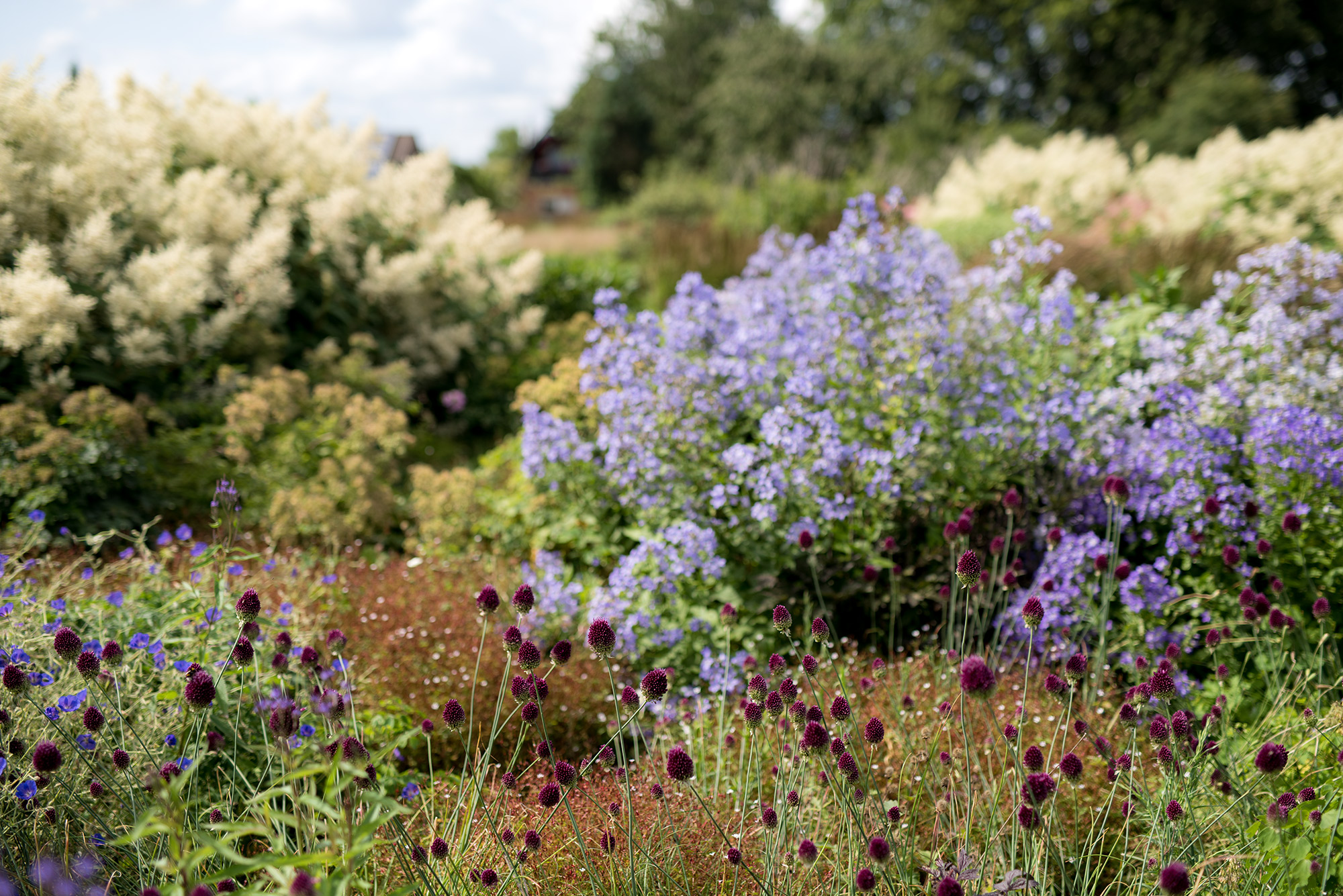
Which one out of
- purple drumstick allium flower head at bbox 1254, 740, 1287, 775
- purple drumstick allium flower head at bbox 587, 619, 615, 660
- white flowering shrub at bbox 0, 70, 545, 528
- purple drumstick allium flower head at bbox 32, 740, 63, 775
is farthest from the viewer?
white flowering shrub at bbox 0, 70, 545, 528

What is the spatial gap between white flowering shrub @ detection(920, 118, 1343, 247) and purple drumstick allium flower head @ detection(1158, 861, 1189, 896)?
762 centimetres

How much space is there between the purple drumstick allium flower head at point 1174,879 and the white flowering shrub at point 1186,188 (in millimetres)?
7625

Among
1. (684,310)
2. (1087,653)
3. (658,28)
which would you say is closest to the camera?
(1087,653)

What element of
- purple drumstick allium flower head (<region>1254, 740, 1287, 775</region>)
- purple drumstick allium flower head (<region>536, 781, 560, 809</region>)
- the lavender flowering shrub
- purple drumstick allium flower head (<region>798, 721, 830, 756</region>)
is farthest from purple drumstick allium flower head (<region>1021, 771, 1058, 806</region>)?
the lavender flowering shrub

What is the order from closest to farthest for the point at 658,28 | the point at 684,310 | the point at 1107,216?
1. the point at 684,310
2. the point at 1107,216
3. the point at 658,28

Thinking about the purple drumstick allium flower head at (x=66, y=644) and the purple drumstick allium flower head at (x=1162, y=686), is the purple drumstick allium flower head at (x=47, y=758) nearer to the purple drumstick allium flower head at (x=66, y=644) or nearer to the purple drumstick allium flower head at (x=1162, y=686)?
the purple drumstick allium flower head at (x=66, y=644)

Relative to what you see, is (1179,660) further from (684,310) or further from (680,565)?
(684,310)

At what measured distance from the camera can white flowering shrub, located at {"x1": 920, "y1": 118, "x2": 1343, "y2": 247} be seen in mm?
7910

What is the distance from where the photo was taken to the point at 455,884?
1794mm

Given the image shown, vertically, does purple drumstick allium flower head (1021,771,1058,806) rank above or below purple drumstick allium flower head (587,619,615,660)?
below

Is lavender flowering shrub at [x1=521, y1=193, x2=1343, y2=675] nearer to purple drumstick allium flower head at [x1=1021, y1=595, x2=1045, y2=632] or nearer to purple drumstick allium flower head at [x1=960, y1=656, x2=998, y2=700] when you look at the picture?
purple drumstick allium flower head at [x1=1021, y1=595, x2=1045, y2=632]

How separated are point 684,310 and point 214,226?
3499 millimetres

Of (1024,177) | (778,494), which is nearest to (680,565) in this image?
(778,494)

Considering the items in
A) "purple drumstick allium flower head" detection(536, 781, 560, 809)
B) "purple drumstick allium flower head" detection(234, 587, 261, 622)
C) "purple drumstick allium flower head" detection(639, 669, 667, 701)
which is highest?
"purple drumstick allium flower head" detection(234, 587, 261, 622)
